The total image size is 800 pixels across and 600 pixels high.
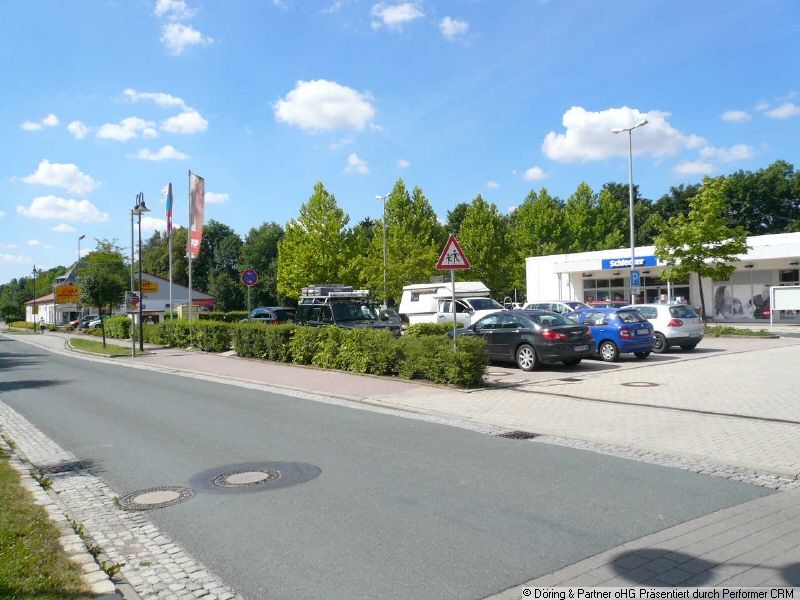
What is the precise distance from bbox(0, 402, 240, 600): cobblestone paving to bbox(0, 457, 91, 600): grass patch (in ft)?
1.12

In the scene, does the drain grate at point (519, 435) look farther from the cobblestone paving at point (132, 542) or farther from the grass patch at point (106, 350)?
the grass patch at point (106, 350)

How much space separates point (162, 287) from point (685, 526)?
7705 cm

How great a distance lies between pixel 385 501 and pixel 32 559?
9.05ft

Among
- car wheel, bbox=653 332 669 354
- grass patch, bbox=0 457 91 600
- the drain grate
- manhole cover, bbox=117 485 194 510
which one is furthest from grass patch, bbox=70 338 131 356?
grass patch, bbox=0 457 91 600

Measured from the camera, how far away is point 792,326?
32.1 m

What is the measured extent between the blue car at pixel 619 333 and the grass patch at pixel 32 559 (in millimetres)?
15009

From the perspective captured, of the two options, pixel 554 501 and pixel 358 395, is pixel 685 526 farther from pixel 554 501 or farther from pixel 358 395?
pixel 358 395

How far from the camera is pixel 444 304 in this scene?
1054 inches

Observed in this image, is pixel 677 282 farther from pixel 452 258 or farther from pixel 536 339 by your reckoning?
pixel 452 258

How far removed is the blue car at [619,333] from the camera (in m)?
17.5

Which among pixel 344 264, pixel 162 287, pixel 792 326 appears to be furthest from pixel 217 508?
pixel 162 287

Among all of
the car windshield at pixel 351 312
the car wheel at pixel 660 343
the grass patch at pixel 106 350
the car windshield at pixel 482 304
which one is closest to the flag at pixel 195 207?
the grass patch at pixel 106 350

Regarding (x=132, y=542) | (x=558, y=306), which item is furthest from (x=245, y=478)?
(x=558, y=306)

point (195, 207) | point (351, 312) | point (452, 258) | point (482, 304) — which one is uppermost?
point (195, 207)
